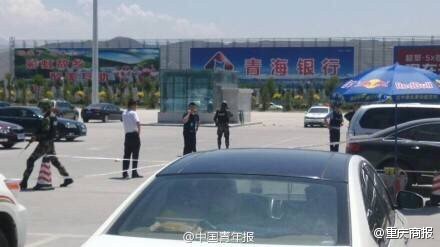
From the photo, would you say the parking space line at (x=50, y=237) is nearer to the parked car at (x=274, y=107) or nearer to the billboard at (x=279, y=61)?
the parked car at (x=274, y=107)

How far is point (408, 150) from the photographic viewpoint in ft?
49.1

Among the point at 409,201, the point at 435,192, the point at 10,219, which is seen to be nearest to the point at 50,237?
the point at 10,219

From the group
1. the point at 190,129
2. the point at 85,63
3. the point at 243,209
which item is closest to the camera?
the point at 243,209

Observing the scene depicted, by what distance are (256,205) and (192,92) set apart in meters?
47.5

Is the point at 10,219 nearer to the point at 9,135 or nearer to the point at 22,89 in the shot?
the point at 9,135

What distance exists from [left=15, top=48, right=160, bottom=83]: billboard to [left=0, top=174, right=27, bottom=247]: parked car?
93.6 metres

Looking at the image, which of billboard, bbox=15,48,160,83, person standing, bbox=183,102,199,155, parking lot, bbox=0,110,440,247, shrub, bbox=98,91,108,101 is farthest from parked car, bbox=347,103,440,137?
billboard, bbox=15,48,160,83

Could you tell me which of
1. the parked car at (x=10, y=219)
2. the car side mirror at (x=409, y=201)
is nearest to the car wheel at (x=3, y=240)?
the parked car at (x=10, y=219)

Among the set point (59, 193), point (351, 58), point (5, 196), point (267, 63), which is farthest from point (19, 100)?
point (5, 196)

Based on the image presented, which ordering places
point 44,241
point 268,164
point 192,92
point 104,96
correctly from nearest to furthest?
point 268,164
point 44,241
point 192,92
point 104,96

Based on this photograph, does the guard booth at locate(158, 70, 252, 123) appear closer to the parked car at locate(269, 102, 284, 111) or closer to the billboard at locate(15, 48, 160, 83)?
the parked car at locate(269, 102, 284, 111)

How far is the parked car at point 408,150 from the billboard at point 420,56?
3566 cm

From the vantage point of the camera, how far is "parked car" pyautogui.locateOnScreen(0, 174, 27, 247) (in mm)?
7570

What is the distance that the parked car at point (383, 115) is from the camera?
17344 mm
